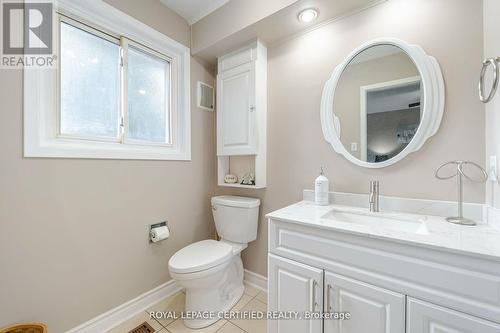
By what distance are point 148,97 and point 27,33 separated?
70 centimetres

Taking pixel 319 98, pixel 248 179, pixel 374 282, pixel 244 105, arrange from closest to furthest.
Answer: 1. pixel 374 282
2. pixel 319 98
3. pixel 244 105
4. pixel 248 179

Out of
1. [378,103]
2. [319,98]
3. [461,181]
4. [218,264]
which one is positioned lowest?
[218,264]

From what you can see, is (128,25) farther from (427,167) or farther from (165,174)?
(427,167)

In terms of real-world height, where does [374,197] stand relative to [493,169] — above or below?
below

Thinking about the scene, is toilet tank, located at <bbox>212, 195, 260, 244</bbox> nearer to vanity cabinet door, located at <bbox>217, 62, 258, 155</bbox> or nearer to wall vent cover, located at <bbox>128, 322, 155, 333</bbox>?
vanity cabinet door, located at <bbox>217, 62, 258, 155</bbox>

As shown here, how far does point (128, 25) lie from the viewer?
1.45m

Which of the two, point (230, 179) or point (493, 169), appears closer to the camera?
point (493, 169)

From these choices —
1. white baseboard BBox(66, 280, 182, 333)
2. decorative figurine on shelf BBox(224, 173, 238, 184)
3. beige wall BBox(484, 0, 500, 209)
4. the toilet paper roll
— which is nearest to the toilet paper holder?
the toilet paper roll

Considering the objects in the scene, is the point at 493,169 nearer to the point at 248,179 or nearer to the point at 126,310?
the point at 248,179

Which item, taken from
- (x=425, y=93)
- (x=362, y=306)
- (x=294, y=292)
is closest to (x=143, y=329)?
(x=294, y=292)

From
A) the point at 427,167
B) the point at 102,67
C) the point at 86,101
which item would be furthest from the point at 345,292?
the point at 102,67

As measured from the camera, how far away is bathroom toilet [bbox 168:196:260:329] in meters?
1.29

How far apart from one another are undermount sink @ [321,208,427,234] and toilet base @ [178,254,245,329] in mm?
858

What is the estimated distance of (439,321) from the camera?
0.71 m
